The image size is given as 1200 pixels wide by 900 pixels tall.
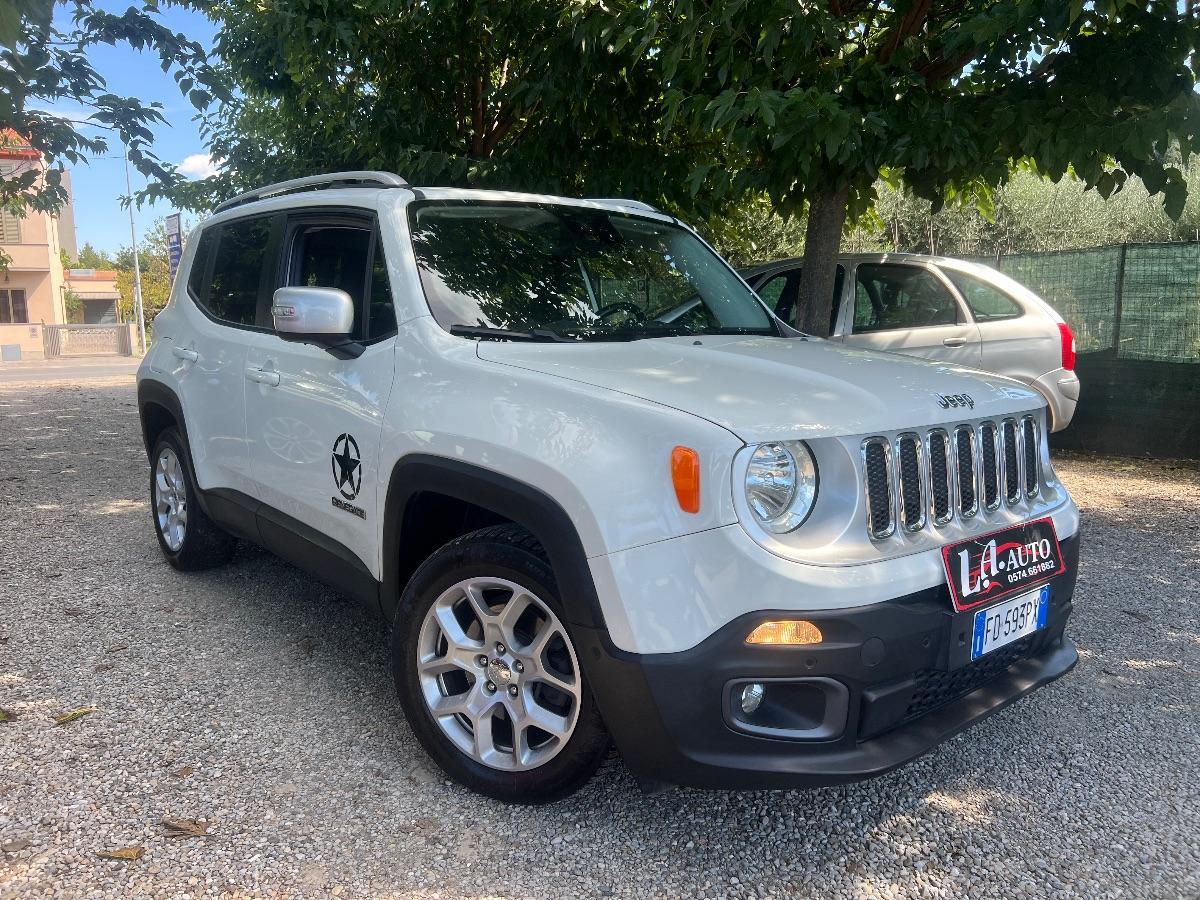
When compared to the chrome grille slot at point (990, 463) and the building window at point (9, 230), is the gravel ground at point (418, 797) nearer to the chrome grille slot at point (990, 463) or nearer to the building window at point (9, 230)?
the chrome grille slot at point (990, 463)

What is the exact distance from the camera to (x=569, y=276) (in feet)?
11.6

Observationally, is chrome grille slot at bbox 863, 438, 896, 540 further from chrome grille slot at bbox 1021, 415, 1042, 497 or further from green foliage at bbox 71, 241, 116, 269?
green foliage at bbox 71, 241, 116, 269

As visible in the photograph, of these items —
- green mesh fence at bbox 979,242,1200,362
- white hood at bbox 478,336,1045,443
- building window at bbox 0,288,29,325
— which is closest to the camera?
white hood at bbox 478,336,1045,443

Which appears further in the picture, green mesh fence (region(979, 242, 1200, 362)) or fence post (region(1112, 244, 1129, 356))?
fence post (region(1112, 244, 1129, 356))

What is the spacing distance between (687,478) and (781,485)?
260mm

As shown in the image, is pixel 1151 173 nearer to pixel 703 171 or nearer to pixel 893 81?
pixel 893 81

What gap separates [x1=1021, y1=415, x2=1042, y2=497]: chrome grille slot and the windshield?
116 cm

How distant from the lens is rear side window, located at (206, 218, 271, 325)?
13.7 feet

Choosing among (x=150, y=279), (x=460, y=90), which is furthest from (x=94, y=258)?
(x=460, y=90)

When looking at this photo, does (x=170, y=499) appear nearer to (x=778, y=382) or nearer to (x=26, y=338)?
(x=778, y=382)

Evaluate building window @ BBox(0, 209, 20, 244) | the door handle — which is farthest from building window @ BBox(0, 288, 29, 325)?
the door handle

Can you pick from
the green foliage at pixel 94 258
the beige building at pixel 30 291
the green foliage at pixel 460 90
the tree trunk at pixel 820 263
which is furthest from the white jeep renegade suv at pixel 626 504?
the green foliage at pixel 94 258

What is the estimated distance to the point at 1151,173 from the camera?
17.5 feet

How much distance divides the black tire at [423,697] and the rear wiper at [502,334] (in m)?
0.67
